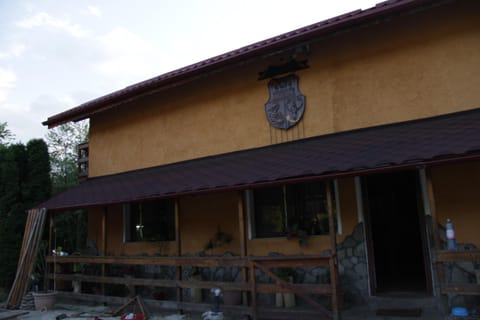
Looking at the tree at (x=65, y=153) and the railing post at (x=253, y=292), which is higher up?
the tree at (x=65, y=153)

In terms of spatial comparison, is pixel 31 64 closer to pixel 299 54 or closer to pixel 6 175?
pixel 6 175

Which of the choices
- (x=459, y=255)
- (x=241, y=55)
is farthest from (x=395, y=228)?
(x=241, y=55)

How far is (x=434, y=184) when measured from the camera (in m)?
6.86

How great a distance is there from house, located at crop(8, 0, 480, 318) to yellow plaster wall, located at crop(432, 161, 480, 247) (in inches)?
0.8

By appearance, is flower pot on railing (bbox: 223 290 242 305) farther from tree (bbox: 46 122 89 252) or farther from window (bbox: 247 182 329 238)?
tree (bbox: 46 122 89 252)

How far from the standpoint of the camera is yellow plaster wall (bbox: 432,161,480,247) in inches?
255

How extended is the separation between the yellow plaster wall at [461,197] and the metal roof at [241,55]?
2834 mm

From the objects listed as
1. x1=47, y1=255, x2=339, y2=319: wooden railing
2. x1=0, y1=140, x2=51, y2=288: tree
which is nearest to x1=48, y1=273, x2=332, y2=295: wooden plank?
x1=47, y1=255, x2=339, y2=319: wooden railing

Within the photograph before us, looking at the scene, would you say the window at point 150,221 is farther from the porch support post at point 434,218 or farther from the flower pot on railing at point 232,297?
the porch support post at point 434,218

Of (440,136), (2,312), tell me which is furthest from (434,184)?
(2,312)

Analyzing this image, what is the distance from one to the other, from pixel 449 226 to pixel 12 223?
11.6m

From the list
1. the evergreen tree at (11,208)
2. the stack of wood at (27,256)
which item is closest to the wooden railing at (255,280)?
the stack of wood at (27,256)

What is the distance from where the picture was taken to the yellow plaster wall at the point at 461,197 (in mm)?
6488

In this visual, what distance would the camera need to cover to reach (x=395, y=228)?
30.6ft
